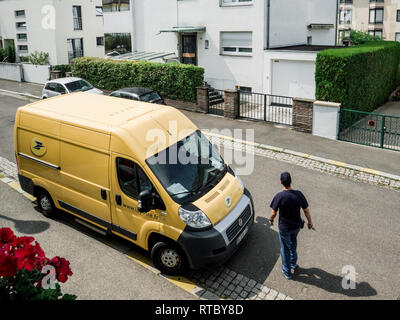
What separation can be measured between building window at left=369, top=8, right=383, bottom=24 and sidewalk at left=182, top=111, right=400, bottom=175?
47.6m

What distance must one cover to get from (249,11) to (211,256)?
54.0 feet

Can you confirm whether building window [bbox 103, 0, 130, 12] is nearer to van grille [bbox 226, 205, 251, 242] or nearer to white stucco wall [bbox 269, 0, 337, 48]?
white stucco wall [bbox 269, 0, 337, 48]

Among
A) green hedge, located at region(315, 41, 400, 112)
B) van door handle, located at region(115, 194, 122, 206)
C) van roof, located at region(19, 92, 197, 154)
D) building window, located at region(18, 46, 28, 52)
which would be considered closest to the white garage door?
green hedge, located at region(315, 41, 400, 112)

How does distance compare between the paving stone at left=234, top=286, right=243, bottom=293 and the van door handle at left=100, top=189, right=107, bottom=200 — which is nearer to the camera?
the paving stone at left=234, top=286, right=243, bottom=293

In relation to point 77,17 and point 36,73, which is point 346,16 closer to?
point 77,17

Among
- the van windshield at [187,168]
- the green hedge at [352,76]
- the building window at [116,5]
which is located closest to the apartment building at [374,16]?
the building window at [116,5]

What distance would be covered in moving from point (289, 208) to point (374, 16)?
57.2 m

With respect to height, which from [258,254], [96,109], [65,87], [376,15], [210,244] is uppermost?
[376,15]

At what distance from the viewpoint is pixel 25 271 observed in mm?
3820

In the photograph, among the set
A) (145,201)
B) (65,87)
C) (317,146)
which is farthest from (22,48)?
(145,201)

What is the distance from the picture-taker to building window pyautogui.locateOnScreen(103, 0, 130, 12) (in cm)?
2691

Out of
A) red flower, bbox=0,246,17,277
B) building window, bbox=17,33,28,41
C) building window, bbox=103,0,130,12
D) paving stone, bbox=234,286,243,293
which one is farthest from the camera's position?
building window, bbox=17,33,28,41

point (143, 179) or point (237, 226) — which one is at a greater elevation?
point (143, 179)

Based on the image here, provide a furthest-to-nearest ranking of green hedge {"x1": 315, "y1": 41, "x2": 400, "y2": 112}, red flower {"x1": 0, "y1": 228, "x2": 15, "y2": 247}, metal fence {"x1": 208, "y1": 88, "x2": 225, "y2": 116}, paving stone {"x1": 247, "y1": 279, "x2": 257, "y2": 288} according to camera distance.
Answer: metal fence {"x1": 208, "y1": 88, "x2": 225, "y2": 116}
green hedge {"x1": 315, "y1": 41, "x2": 400, "y2": 112}
paving stone {"x1": 247, "y1": 279, "x2": 257, "y2": 288}
red flower {"x1": 0, "y1": 228, "x2": 15, "y2": 247}
